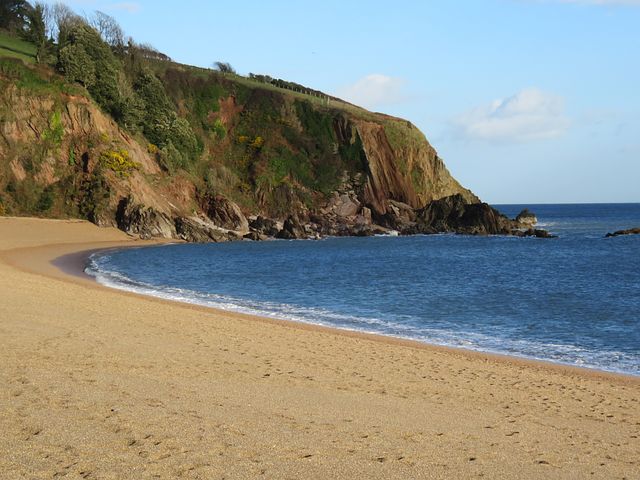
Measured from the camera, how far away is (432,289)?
34.1 meters

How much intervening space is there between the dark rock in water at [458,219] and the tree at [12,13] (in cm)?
6560

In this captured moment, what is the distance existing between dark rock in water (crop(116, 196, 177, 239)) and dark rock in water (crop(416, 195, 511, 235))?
34.1 meters

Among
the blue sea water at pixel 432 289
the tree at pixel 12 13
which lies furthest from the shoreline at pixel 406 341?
the tree at pixel 12 13

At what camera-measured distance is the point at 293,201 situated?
84188mm

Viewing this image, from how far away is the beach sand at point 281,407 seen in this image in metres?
8.55

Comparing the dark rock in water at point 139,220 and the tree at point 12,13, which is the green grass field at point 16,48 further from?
the dark rock in water at point 139,220

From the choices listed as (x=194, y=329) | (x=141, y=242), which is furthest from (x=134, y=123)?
(x=194, y=329)

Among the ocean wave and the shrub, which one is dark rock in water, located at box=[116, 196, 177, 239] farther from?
the ocean wave

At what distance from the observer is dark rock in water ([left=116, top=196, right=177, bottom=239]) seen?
62000 mm

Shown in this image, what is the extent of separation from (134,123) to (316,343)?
199 feet

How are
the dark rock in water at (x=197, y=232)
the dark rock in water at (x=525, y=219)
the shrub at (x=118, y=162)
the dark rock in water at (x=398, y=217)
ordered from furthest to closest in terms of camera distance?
the dark rock in water at (x=525, y=219)
the dark rock in water at (x=398, y=217)
the dark rock in water at (x=197, y=232)
the shrub at (x=118, y=162)

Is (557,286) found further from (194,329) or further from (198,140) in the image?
(198,140)

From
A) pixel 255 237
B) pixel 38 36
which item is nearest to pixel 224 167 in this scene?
pixel 255 237

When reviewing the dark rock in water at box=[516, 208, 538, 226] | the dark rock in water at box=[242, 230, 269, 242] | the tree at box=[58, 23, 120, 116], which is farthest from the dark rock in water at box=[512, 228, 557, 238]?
the tree at box=[58, 23, 120, 116]
